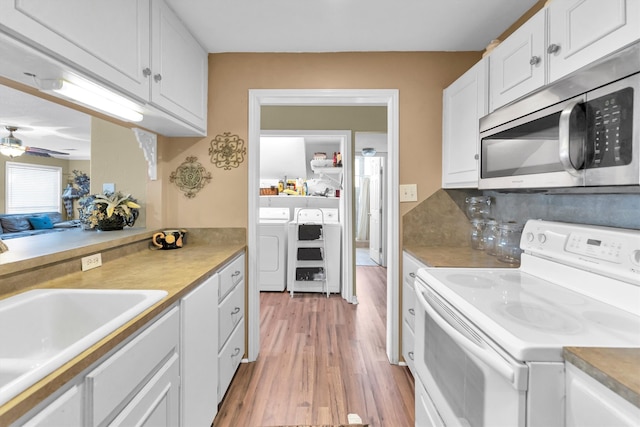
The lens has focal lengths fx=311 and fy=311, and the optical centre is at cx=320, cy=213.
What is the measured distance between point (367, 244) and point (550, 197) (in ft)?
19.0

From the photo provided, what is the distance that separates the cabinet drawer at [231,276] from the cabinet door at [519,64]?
5.48ft

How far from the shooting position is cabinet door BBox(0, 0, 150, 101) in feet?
2.78

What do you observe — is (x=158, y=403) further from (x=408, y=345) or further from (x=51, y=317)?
(x=408, y=345)

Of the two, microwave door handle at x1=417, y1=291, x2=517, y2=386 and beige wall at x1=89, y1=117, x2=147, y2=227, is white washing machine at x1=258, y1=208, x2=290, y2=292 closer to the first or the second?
beige wall at x1=89, y1=117, x2=147, y2=227

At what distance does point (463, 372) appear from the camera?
0.99 meters

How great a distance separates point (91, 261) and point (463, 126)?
2130mm

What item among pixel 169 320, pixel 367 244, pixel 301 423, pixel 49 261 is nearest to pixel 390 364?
pixel 301 423

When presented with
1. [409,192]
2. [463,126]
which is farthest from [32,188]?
[463,126]

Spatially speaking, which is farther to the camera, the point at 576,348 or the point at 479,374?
the point at 479,374

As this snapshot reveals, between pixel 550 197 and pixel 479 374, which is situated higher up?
pixel 550 197

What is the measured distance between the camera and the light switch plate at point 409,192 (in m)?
2.18

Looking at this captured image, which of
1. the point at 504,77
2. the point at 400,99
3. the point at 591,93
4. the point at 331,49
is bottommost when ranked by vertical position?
the point at 591,93

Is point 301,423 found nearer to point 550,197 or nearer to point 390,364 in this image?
point 390,364

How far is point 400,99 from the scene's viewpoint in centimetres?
216
